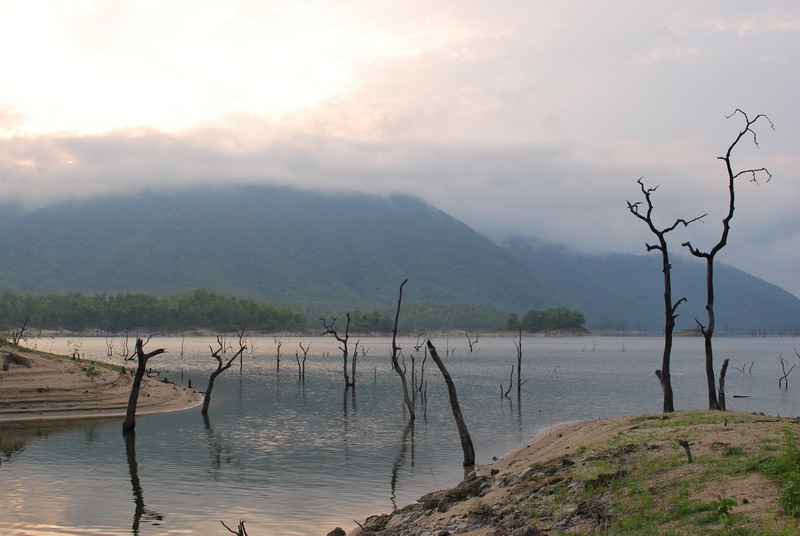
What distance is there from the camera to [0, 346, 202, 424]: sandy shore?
38.9 meters

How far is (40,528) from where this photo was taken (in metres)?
18.7

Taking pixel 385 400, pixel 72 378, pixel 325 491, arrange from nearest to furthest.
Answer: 1. pixel 325 491
2. pixel 72 378
3. pixel 385 400

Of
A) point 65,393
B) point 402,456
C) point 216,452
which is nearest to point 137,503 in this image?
point 216,452

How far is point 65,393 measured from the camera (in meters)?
41.5

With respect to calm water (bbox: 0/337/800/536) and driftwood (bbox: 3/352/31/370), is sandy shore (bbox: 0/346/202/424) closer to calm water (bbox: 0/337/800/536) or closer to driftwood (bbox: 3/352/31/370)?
driftwood (bbox: 3/352/31/370)

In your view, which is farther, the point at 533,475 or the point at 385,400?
the point at 385,400

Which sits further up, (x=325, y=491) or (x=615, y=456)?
(x=615, y=456)

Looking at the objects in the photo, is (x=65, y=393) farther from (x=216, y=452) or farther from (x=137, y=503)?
→ (x=137, y=503)

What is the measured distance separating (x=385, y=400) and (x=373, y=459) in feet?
82.4

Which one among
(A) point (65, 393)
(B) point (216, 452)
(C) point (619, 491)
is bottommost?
(B) point (216, 452)

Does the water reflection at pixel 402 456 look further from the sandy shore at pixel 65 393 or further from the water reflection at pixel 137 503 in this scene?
the sandy shore at pixel 65 393

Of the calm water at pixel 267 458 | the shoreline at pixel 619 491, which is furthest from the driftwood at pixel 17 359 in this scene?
the shoreline at pixel 619 491

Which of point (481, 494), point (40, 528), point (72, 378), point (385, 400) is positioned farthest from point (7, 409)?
point (481, 494)

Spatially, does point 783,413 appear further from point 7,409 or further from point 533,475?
point 7,409
